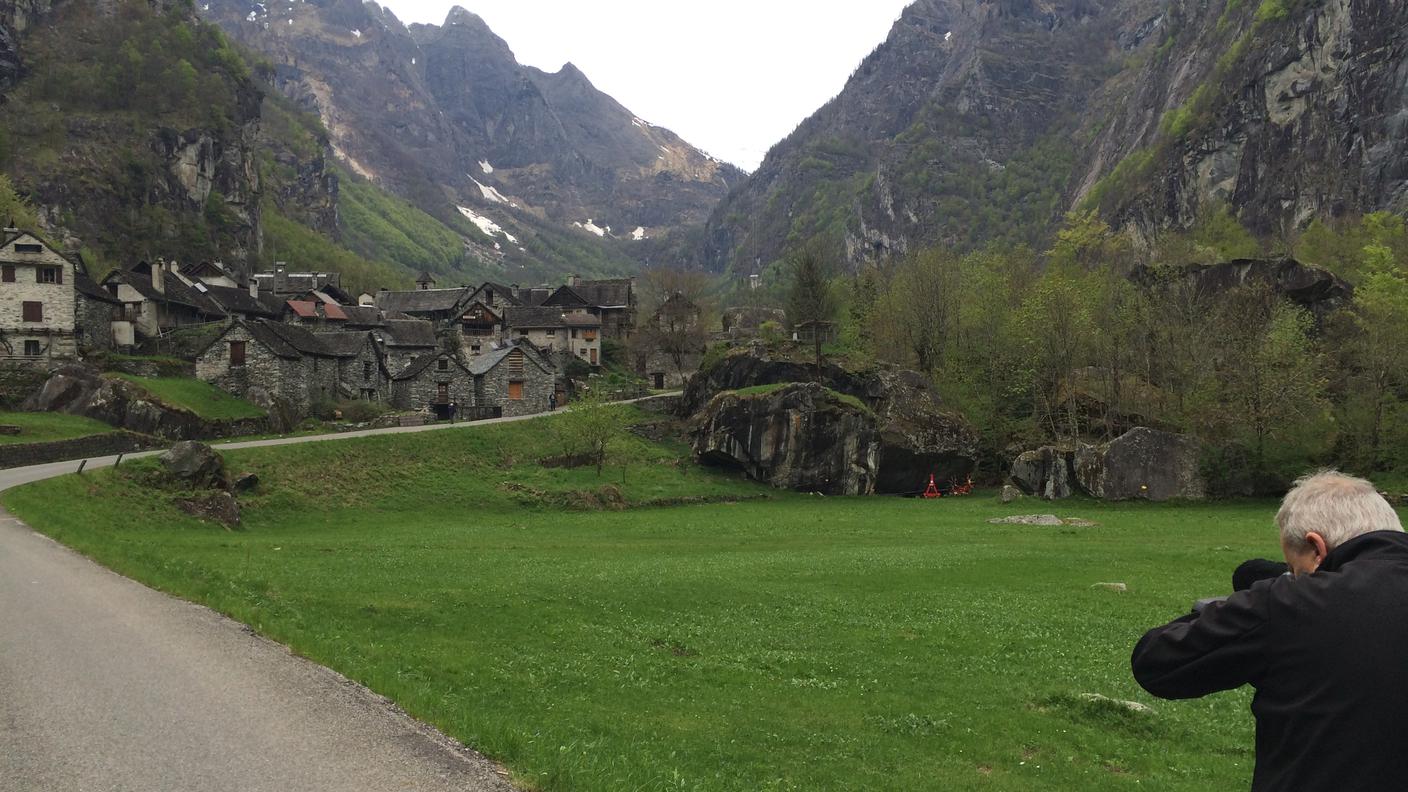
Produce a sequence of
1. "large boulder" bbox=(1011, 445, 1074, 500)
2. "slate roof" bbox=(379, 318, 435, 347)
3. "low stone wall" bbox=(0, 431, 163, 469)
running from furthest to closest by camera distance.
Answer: "slate roof" bbox=(379, 318, 435, 347)
"large boulder" bbox=(1011, 445, 1074, 500)
"low stone wall" bbox=(0, 431, 163, 469)

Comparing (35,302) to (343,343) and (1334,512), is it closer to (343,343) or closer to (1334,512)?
(343,343)

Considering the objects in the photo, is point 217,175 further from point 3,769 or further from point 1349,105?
point 1349,105

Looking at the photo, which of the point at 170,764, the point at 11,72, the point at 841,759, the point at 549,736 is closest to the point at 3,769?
the point at 170,764

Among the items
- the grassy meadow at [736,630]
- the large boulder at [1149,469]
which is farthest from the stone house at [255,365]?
the large boulder at [1149,469]

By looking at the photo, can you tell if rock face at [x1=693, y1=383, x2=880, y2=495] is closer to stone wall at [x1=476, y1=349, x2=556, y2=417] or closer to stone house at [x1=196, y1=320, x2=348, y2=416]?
stone wall at [x1=476, y1=349, x2=556, y2=417]

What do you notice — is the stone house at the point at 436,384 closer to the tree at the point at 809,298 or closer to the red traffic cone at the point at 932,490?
the tree at the point at 809,298

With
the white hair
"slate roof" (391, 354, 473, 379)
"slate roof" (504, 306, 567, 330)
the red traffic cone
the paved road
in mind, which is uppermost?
"slate roof" (504, 306, 567, 330)

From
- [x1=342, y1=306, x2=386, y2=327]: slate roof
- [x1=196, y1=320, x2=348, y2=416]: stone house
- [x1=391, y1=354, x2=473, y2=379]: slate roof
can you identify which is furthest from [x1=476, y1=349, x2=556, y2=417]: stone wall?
[x1=342, y1=306, x2=386, y2=327]: slate roof

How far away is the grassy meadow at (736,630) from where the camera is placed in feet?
41.9

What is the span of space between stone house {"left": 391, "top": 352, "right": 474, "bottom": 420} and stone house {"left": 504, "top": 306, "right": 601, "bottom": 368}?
25.2m

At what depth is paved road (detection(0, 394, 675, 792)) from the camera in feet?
31.9

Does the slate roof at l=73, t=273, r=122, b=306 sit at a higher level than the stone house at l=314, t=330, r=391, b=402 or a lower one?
higher

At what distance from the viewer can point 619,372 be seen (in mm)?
→ 121000

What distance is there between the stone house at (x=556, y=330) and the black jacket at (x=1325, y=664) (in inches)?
4395
